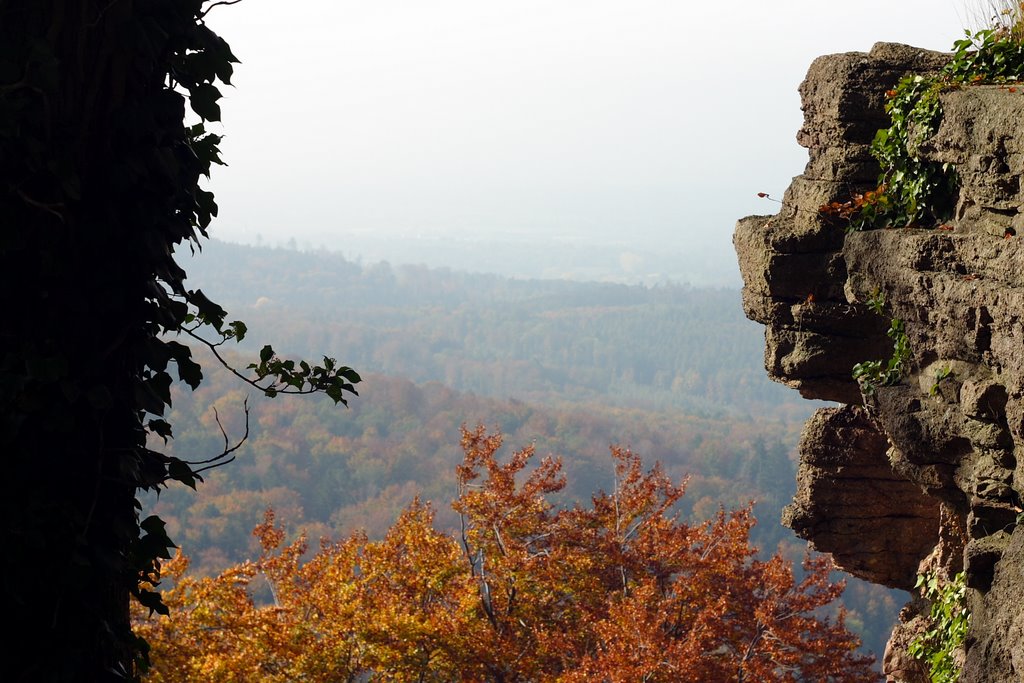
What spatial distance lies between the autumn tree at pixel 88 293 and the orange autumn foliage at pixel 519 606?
27.3 feet

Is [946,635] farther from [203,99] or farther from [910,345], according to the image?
[203,99]

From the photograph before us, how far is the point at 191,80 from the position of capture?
329 centimetres

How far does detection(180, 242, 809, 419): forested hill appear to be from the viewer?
121 metres

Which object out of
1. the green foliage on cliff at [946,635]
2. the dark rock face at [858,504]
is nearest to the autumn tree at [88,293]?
the green foliage on cliff at [946,635]

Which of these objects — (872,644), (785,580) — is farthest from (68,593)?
(872,644)

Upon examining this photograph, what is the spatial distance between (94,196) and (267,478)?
178ft

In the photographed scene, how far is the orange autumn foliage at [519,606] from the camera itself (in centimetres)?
1198

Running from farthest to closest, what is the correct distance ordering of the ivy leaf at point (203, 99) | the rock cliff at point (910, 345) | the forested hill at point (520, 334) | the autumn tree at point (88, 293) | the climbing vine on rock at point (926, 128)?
1. the forested hill at point (520, 334)
2. the climbing vine on rock at point (926, 128)
3. the rock cliff at point (910, 345)
4. the ivy leaf at point (203, 99)
5. the autumn tree at point (88, 293)

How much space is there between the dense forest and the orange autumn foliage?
3452mm

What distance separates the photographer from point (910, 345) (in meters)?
5.65

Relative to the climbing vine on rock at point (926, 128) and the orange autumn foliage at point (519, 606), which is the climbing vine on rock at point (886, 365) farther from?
the orange autumn foliage at point (519, 606)

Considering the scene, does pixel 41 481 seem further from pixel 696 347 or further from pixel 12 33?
pixel 696 347

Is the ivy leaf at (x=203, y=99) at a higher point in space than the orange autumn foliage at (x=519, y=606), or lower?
higher

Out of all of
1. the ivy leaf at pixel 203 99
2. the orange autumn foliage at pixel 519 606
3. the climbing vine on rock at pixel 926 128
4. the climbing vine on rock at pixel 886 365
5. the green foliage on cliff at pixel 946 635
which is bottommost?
the orange autumn foliage at pixel 519 606
